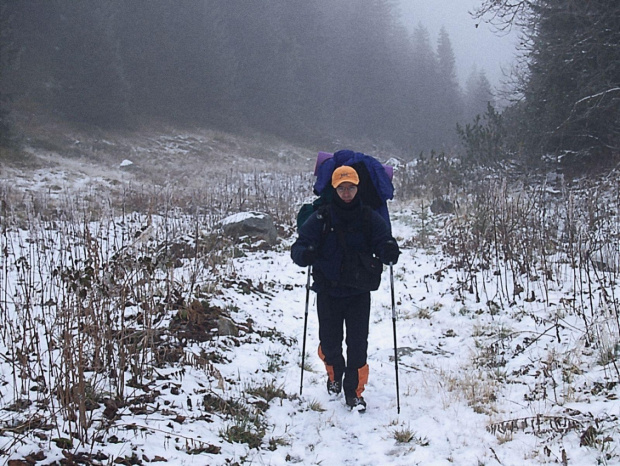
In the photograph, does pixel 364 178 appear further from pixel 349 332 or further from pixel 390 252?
pixel 349 332

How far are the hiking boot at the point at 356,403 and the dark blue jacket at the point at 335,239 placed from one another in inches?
37.0

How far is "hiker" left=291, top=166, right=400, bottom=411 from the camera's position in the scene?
3.88 m

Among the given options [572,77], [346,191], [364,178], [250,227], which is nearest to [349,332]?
[346,191]

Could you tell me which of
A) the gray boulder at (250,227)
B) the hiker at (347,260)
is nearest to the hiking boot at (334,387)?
the hiker at (347,260)

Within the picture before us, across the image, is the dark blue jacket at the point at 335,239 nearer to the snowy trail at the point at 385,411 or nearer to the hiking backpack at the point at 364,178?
the hiking backpack at the point at 364,178

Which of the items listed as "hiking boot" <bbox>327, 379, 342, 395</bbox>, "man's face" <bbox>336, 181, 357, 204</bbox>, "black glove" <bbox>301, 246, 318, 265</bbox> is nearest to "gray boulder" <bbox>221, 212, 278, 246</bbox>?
"hiking boot" <bbox>327, 379, 342, 395</bbox>

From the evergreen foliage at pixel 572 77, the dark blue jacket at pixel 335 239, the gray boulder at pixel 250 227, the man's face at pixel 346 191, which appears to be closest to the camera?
the man's face at pixel 346 191

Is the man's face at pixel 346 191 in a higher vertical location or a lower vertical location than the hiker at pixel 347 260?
higher

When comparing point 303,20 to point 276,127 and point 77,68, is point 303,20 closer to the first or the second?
point 276,127

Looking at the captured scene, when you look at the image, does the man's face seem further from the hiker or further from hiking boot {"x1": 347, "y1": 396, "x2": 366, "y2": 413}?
hiking boot {"x1": 347, "y1": 396, "x2": 366, "y2": 413}

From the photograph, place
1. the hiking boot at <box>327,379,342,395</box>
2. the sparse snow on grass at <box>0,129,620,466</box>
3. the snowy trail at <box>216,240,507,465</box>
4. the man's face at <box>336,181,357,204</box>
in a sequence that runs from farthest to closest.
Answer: the hiking boot at <box>327,379,342,395</box>, the man's face at <box>336,181,357,204</box>, the snowy trail at <box>216,240,507,465</box>, the sparse snow on grass at <box>0,129,620,466</box>

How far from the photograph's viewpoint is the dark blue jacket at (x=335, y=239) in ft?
13.0

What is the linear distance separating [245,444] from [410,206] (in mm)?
12372

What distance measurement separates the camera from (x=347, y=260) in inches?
155
